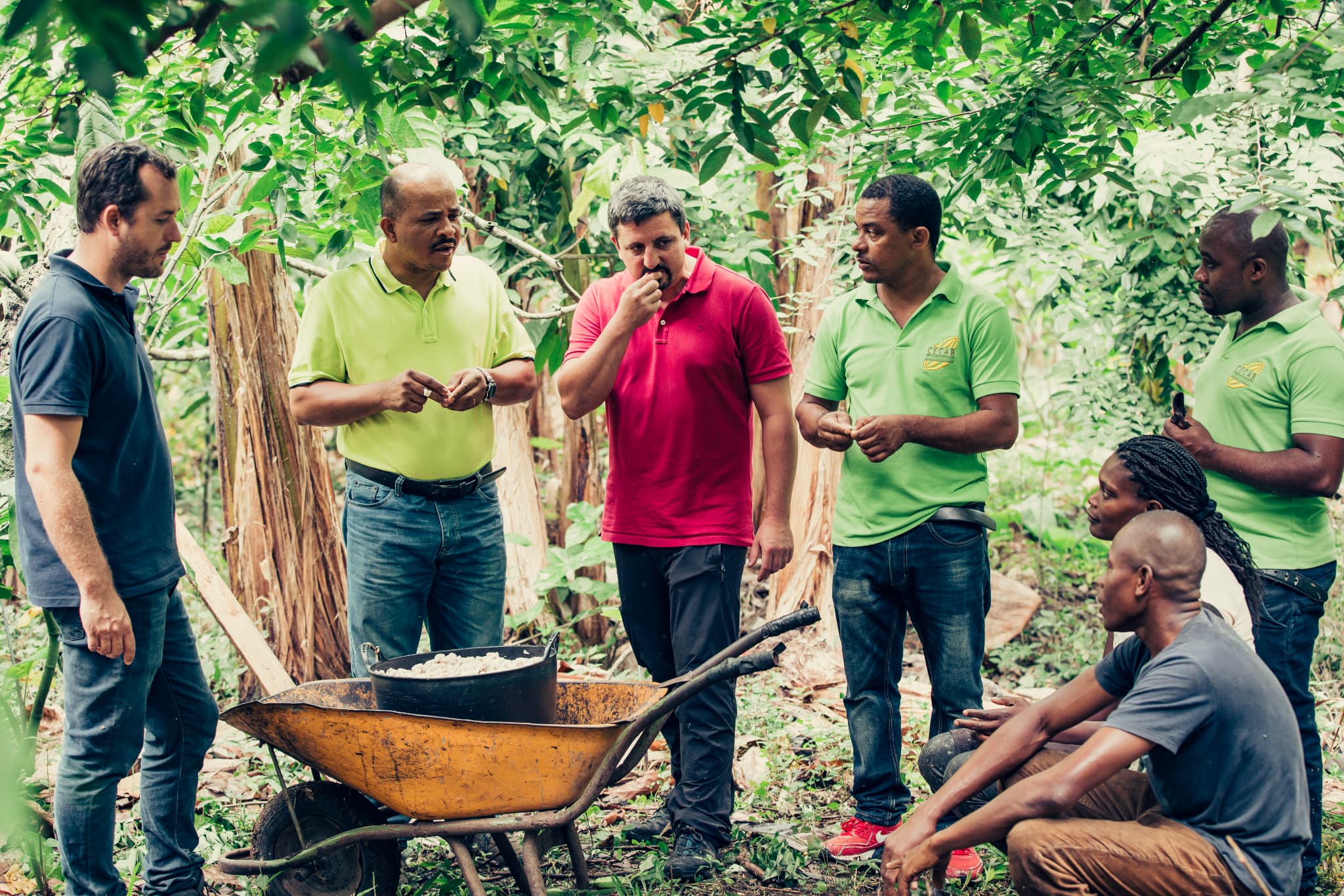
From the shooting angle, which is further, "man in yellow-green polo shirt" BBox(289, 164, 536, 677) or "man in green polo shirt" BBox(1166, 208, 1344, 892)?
"man in yellow-green polo shirt" BBox(289, 164, 536, 677)

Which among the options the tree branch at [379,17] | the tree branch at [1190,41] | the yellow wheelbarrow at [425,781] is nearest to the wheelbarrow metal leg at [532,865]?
the yellow wheelbarrow at [425,781]

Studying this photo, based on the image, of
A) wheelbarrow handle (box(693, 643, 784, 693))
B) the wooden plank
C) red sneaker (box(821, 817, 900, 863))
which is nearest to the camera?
wheelbarrow handle (box(693, 643, 784, 693))

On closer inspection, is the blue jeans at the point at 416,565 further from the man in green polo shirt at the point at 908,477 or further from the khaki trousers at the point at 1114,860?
the khaki trousers at the point at 1114,860

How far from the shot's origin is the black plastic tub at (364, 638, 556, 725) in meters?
2.92

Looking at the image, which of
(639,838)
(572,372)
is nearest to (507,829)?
(639,838)

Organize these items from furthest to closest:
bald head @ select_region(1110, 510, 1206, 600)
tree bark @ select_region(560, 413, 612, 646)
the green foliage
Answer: tree bark @ select_region(560, 413, 612, 646), the green foliage, bald head @ select_region(1110, 510, 1206, 600)

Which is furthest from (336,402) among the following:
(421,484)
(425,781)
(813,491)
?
(813,491)

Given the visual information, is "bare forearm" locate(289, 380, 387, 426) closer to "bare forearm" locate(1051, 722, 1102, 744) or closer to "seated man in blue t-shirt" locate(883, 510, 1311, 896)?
Answer: "seated man in blue t-shirt" locate(883, 510, 1311, 896)

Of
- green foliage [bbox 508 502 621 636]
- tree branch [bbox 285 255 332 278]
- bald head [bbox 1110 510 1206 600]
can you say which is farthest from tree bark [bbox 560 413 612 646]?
bald head [bbox 1110 510 1206 600]

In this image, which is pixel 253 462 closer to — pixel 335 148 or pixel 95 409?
pixel 335 148

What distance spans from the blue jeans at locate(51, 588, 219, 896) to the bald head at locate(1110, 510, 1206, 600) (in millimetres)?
2559

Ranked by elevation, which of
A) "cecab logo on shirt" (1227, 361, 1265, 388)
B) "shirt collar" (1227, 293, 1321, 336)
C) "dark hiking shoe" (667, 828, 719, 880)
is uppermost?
"shirt collar" (1227, 293, 1321, 336)

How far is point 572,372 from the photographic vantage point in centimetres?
354

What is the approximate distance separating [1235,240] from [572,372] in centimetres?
214
